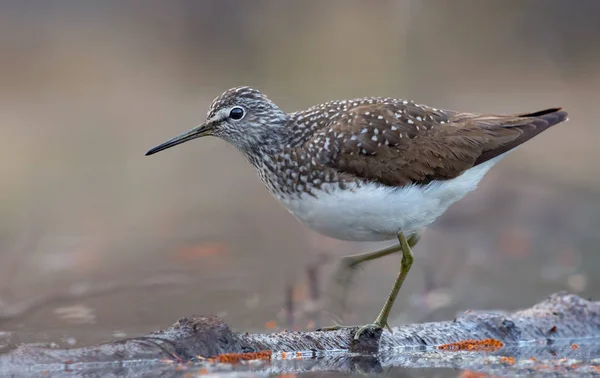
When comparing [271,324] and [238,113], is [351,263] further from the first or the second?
[238,113]

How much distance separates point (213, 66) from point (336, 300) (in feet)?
35.8

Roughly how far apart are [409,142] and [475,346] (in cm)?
174

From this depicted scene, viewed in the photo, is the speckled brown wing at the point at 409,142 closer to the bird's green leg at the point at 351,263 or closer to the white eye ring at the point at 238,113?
the white eye ring at the point at 238,113

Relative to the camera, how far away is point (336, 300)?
9797 mm

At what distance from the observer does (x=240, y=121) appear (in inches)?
328

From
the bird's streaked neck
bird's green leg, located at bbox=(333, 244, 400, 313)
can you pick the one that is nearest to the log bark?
bird's green leg, located at bbox=(333, 244, 400, 313)

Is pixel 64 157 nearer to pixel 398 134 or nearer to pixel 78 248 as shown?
pixel 78 248

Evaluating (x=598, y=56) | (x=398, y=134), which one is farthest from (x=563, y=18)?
(x=398, y=134)

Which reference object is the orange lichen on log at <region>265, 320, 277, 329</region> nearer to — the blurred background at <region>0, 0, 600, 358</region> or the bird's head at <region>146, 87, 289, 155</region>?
the blurred background at <region>0, 0, 600, 358</region>

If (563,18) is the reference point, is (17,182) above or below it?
below

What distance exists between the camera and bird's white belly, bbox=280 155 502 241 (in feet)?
24.6

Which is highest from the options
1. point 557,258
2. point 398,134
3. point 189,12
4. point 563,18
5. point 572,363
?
point 189,12

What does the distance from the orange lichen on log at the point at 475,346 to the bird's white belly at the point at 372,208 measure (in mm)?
981

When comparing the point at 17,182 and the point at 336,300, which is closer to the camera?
the point at 336,300
